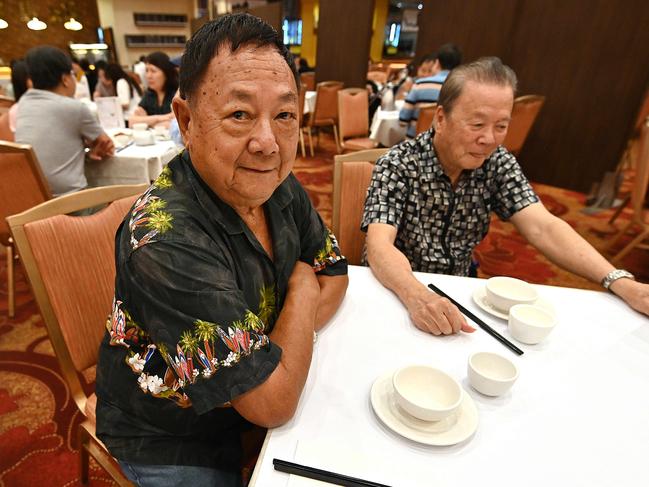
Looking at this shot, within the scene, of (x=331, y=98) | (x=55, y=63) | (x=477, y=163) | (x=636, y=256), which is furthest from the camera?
(x=331, y=98)

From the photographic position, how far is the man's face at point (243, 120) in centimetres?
74

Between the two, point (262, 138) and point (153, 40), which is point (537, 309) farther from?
point (153, 40)

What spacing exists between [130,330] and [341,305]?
524mm

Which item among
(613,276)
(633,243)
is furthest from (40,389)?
(633,243)

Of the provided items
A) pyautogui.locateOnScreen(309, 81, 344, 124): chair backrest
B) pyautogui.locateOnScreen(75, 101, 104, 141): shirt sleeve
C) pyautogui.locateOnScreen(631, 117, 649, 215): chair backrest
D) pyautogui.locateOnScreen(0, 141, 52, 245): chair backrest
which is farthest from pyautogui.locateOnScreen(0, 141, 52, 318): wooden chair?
pyautogui.locateOnScreen(309, 81, 344, 124): chair backrest

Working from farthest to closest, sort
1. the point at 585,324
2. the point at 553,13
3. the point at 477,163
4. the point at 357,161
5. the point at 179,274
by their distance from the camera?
the point at 553,13
the point at 357,161
the point at 477,163
the point at 585,324
the point at 179,274

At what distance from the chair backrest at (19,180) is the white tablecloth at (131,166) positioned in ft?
2.05

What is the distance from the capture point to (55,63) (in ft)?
7.84

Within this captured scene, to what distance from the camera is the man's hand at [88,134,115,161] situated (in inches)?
97.0

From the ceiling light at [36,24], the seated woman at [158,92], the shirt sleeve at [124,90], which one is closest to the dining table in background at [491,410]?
the seated woman at [158,92]

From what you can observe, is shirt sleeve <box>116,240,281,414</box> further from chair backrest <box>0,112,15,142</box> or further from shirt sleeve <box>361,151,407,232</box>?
chair backrest <box>0,112,15,142</box>

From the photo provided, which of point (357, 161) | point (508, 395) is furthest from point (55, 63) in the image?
point (508, 395)

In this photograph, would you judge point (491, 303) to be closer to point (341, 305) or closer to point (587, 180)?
point (341, 305)

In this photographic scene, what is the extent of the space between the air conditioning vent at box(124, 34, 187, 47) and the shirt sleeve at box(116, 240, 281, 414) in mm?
14634
